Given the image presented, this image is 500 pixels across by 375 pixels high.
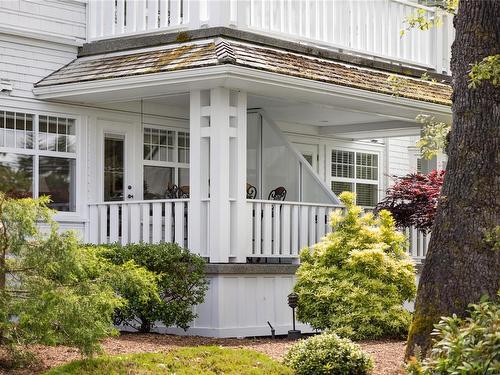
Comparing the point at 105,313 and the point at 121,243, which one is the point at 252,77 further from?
the point at 105,313

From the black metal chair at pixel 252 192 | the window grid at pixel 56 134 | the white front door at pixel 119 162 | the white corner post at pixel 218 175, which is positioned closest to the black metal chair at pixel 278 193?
the black metal chair at pixel 252 192

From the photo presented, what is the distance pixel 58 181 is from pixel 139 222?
144 centimetres

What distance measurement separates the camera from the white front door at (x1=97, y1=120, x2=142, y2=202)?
17.3 metres

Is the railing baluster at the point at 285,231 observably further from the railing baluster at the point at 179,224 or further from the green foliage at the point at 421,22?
the green foliage at the point at 421,22

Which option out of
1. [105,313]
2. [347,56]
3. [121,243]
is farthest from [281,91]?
[105,313]

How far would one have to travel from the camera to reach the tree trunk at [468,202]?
35.8ft

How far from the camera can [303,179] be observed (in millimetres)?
18688

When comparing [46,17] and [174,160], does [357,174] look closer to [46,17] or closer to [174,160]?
[174,160]

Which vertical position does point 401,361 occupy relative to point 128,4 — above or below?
below

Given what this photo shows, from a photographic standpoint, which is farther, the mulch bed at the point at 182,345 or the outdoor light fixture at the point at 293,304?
the outdoor light fixture at the point at 293,304

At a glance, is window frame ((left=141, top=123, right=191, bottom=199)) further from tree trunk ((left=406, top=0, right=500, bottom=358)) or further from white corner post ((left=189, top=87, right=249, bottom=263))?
tree trunk ((left=406, top=0, right=500, bottom=358))

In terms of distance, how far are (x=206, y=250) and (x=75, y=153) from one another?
2.82m

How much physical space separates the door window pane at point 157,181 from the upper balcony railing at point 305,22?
2368 millimetres

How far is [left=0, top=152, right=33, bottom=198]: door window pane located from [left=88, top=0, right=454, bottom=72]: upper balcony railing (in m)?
2.39
